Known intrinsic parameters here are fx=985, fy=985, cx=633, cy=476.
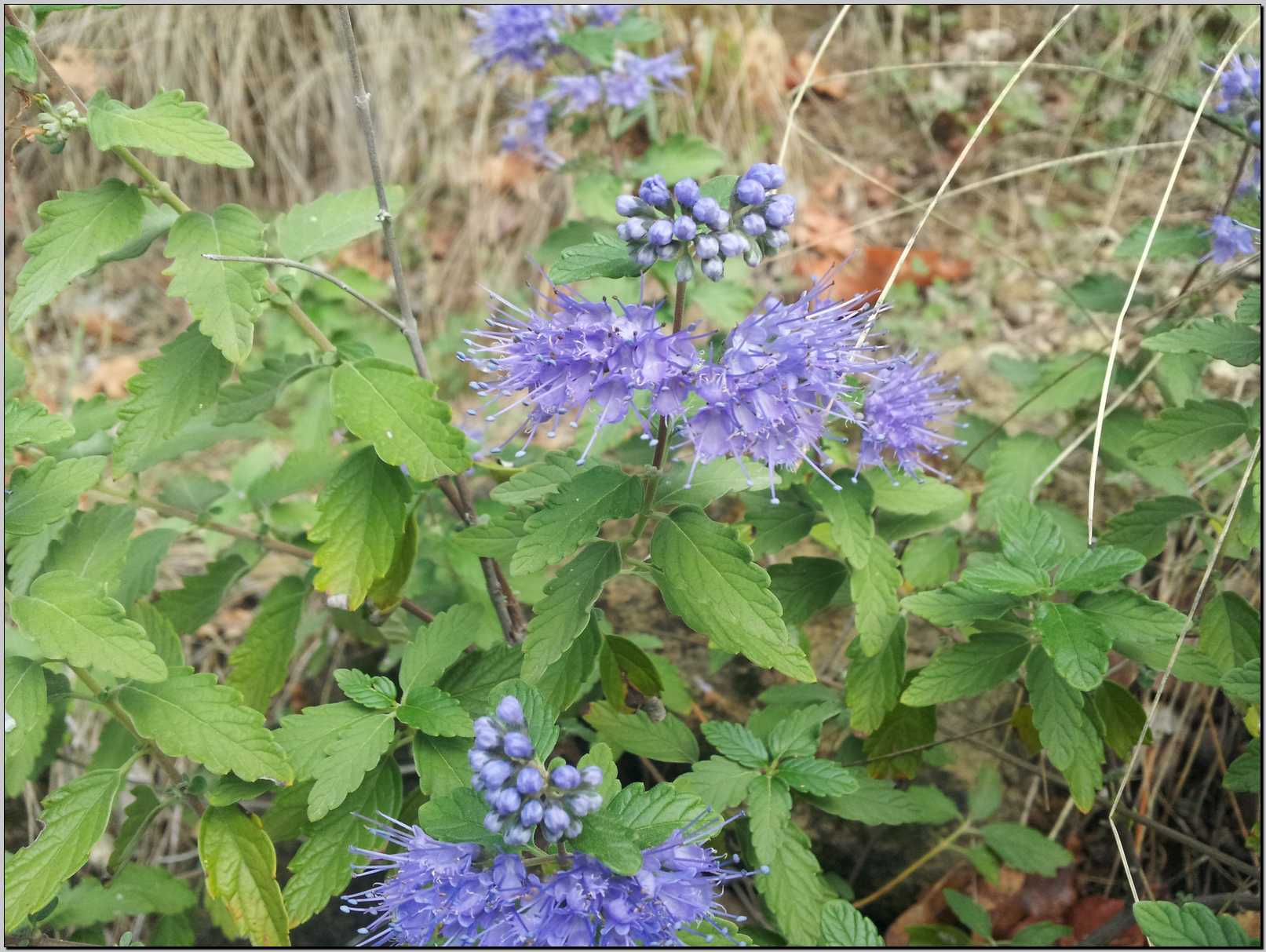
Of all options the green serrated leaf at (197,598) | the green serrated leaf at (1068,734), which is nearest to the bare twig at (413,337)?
the green serrated leaf at (197,598)

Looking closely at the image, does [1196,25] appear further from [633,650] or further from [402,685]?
[402,685]

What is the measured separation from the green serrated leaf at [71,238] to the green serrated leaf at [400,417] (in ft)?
1.70

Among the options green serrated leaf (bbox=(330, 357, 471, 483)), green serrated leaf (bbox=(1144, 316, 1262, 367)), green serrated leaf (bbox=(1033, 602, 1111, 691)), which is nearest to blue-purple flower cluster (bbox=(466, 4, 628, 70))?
green serrated leaf (bbox=(330, 357, 471, 483))

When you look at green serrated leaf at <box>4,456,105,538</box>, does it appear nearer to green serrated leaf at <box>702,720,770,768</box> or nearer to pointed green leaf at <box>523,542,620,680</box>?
pointed green leaf at <box>523,542,620,680</box>

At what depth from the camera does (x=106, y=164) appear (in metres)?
5.84

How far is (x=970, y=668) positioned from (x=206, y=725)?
1.59 metres

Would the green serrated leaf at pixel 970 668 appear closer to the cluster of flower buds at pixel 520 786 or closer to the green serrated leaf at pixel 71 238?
the cluster of flower buds at pixel 520 786

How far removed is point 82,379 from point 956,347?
4.41 meters

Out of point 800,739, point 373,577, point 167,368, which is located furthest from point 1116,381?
point 167,368

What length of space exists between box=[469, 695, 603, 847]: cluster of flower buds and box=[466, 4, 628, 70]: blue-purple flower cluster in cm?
271

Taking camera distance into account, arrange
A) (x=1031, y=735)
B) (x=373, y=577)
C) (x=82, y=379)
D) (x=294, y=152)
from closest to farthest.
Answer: (x=373, y=577), (x=1031, y=735), (x=82, y=379), (x=294, y=152)

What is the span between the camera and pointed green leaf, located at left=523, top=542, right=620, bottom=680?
1838 millimetres

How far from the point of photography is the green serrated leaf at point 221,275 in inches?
76.2

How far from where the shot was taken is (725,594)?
180cm
